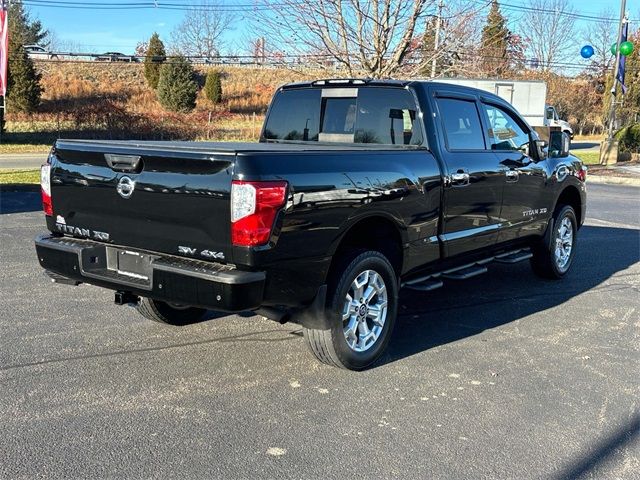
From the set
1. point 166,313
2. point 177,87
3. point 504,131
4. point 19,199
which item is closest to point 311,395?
point 166,313

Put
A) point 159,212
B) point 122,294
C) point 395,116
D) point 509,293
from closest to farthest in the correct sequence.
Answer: point 159,212, point 122,294, point 395,116, point 509,293

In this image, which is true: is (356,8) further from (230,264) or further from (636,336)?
(230,264)

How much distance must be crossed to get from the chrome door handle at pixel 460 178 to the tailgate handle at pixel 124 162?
247 centimetres

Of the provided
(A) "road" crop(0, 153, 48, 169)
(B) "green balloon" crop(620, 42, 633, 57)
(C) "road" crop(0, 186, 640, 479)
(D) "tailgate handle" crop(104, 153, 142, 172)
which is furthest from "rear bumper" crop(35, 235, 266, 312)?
(B) "green balloon" crop(620, 42, 633, 57)

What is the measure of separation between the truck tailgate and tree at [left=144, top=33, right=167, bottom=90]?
43.3 metres

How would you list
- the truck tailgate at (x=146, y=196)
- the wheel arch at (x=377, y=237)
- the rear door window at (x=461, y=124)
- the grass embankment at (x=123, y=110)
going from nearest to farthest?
the truck tailgate at (x=146, y=196)
the wheel arch at (x=377, y=237)
the rear door window at (x=461, y=124)
the grass embankment at (x=123, y=110)

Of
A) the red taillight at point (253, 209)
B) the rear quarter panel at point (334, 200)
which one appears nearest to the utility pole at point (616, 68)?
the rear quarter panel at point (334, 200)

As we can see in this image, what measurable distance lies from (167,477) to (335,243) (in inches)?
67.1

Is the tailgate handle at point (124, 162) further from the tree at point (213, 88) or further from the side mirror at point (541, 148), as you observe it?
the tree at point (213, 88)

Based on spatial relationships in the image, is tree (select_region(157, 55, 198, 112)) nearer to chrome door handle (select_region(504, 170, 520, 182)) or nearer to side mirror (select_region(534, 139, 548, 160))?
side mirror (select_region(534, 139, 548, 160))

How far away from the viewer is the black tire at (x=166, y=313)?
5.08 m

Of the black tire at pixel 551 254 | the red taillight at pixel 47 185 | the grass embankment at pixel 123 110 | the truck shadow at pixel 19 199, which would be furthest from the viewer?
the grass embankment at pixel 123 110

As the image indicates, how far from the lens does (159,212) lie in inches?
151

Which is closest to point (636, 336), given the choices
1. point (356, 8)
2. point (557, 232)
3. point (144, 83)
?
point (557, 232)
